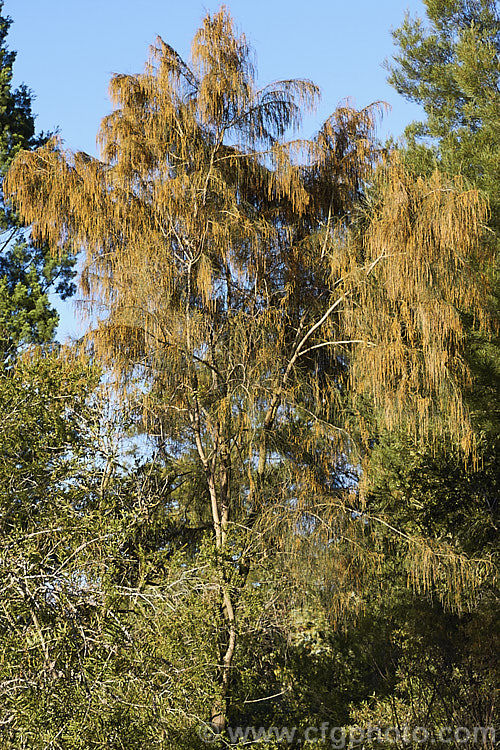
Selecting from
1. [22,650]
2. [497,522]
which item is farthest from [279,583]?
[497,522]

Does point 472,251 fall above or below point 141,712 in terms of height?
above

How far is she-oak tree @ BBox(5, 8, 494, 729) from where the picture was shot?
5824 millimetres

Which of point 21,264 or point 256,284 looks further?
point 21,264

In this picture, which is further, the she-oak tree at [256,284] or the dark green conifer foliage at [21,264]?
the dark green conifer foliage at [21,264]

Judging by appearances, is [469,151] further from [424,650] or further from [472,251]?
[424,650]

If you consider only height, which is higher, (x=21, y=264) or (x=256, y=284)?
(x=21, y=264)

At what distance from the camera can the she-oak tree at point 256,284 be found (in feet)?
19.1

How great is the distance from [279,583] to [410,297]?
6.91ft

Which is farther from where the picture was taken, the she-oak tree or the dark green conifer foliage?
the dark green conifer foliage

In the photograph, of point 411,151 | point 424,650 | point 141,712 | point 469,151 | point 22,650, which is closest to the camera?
point 22,650

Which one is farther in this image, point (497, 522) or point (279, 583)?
point (497, 522)

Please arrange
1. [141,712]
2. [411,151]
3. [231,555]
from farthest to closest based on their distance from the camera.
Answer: [411,151] → [231,555] → [141,712]

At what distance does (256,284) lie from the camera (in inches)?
267

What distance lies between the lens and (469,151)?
7.91 meters
